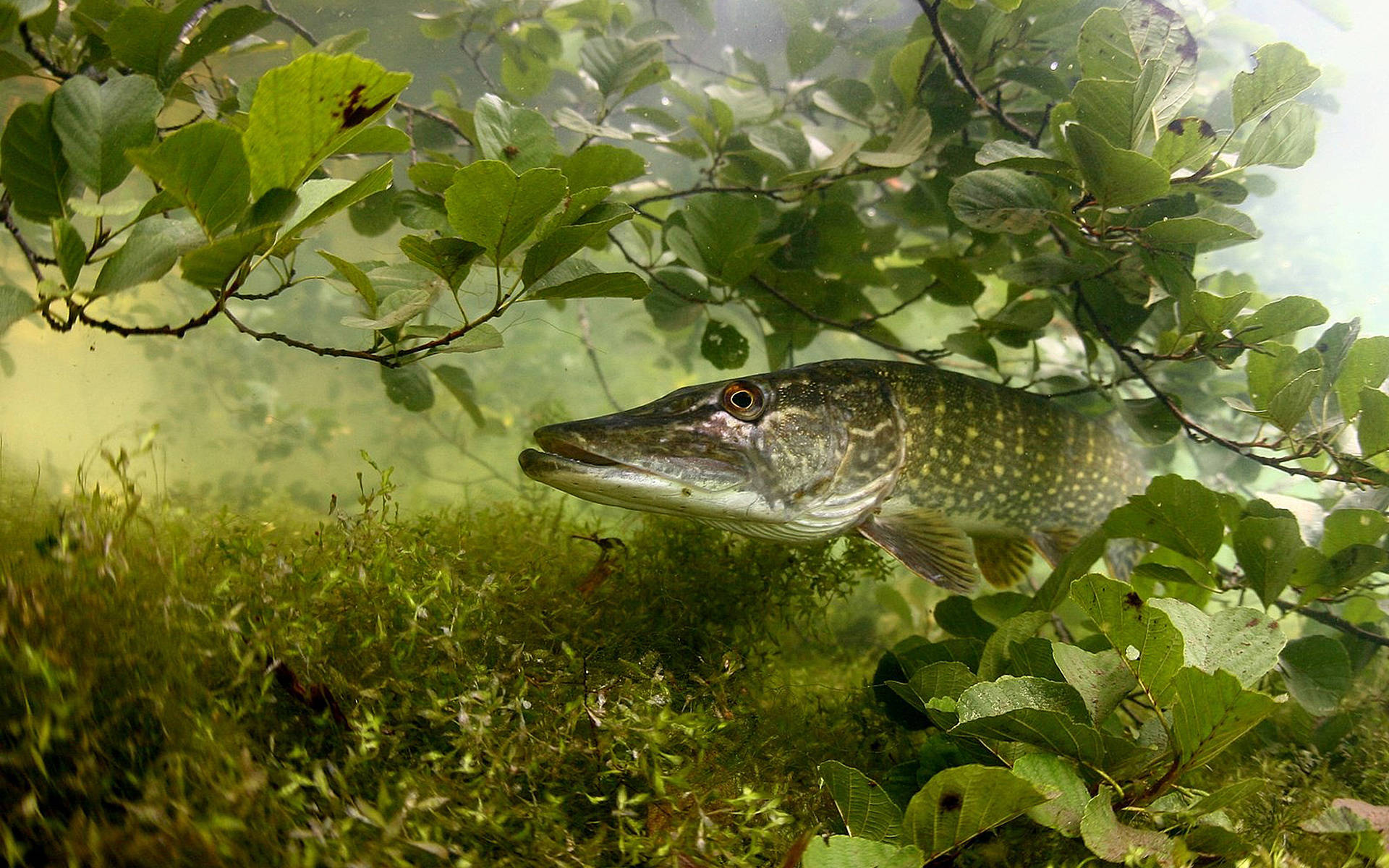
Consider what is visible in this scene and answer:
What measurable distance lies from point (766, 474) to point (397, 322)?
95cm

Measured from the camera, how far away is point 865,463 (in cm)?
191

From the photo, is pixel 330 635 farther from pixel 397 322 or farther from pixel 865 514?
pixel 865 514

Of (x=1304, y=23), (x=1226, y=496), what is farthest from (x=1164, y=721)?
(x=1304, y=23)

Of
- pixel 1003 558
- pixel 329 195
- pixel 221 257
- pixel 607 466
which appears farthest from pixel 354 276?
pixel 1003 558

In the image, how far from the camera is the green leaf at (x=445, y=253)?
111cm

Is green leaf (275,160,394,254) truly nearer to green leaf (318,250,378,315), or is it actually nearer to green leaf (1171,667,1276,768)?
green leaf (318,250,378,315)

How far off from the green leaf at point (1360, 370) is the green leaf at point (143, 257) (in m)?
2.32

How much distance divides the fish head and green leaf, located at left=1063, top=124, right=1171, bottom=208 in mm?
730

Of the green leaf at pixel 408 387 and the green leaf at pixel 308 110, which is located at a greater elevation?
the green leaf at pixel 308 110

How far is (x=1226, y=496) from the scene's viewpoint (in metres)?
1.61

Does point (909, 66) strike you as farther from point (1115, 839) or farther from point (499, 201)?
point (1115, 839)

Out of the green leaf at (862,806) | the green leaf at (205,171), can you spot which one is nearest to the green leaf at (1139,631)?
the green leaf at (862,806)

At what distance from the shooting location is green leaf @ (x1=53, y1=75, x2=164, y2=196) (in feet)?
3.11

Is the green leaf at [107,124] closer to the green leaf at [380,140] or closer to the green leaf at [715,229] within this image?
the green leaf at [380,140]
